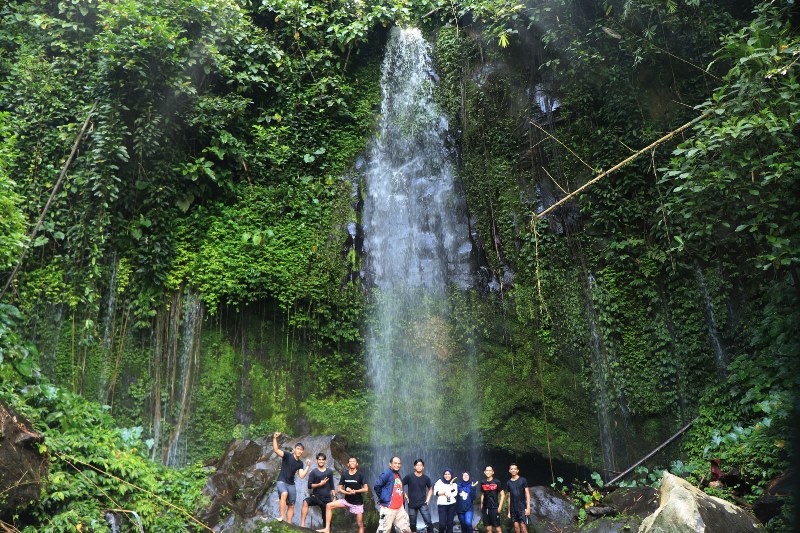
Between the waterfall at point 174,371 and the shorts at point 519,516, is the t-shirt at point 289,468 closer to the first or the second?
the shorts at point 519,516

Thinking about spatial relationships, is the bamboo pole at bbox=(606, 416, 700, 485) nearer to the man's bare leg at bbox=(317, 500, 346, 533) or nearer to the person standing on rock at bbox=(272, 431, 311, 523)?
the man's bare leg at bbox=(317, 500, 346, 533)

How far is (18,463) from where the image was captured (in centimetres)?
599

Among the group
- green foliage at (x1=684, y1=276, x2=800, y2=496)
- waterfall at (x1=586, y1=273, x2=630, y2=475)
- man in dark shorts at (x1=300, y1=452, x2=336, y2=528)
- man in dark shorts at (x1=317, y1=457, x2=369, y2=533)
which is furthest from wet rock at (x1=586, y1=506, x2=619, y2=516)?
man in dark shorts at (x1=300, y1=452, x2=336, y2=528)

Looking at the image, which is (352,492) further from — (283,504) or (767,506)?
(767,506)

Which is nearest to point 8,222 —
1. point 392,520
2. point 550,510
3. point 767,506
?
point 392,520

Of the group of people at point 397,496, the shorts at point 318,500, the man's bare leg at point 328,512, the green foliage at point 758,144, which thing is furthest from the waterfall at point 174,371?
the green foliage at point 758,144

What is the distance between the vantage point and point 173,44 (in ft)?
34.1

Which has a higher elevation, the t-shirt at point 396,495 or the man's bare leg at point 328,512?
the t-shirt at point 396,495

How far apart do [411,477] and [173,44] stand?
817cm

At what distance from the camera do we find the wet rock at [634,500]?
7012 mm

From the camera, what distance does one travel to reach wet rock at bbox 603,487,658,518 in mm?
7012

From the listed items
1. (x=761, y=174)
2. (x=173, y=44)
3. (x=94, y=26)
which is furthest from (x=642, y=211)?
(x=94, y=26)

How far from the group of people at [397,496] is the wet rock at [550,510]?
471 millimetres

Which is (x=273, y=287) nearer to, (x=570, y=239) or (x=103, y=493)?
(x=103, y=493)
